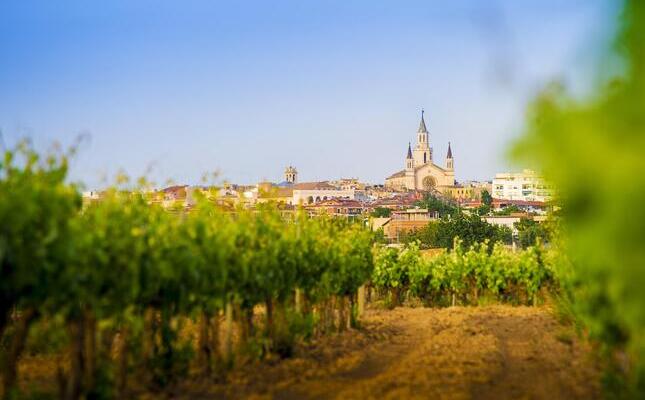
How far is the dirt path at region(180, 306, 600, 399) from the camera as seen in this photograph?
1098 cm

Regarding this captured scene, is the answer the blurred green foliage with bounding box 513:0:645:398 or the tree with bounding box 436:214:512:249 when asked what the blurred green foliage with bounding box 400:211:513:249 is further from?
the blurred green foliage with bounding box 513:0:645:398

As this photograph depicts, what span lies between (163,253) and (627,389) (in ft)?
15.5

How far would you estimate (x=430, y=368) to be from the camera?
42.9 feet

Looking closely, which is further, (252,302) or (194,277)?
(252,302)

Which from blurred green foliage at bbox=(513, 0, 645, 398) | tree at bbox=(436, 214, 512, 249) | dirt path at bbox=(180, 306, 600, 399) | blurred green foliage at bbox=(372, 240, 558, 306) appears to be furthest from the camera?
tree at bbox=(436, 214, 512, 249)

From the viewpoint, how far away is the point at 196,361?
12.7m

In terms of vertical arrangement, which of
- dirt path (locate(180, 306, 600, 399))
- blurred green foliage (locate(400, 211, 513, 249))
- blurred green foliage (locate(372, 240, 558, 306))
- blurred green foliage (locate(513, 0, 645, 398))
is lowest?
dirt path (locate(180, 306, 600, 399))

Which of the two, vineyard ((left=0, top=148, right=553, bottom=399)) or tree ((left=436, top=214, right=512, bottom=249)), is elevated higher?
tree ((left=436, top=214, right=512, bottom=249))

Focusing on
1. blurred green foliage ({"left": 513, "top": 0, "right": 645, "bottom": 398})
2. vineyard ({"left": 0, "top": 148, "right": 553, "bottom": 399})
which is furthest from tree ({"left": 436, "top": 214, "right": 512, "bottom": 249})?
blurred green foliage ({"left": 513, "top": 0, "right": 645, "bottom": 398})

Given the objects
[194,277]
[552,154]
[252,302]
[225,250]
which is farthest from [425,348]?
[552,154]

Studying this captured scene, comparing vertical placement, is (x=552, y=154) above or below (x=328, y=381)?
above

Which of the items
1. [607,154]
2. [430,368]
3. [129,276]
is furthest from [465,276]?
[607,154]

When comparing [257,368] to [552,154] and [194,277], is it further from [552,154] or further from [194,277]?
[552,154]

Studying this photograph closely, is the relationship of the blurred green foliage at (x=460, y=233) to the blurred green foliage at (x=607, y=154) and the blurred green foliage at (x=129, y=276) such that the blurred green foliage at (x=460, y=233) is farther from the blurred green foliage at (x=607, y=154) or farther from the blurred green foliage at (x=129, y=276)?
the blurred green foliage at (x=607, y=154)
